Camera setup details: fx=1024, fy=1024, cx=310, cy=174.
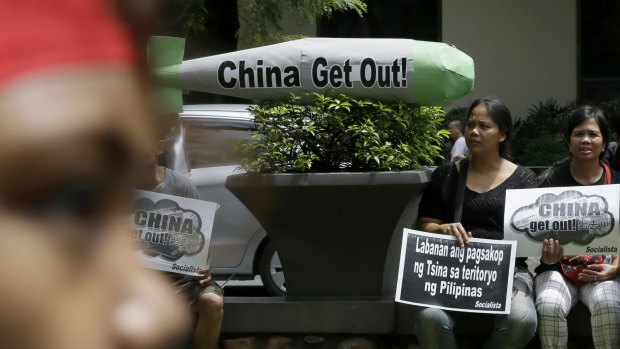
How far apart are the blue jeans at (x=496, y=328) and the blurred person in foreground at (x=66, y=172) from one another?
16.5 feet

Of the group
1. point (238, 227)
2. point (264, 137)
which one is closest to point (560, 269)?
point (264, 137)

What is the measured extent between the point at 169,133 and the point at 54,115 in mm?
201

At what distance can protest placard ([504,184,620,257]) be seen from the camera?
18.4ft

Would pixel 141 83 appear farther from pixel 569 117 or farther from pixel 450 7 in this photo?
pixel 450 7

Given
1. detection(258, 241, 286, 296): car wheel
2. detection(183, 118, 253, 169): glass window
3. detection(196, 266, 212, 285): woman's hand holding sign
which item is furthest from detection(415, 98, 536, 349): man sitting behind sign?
detection(183, 118, 253, 169): glass window

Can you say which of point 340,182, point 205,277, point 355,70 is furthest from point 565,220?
point 205,277

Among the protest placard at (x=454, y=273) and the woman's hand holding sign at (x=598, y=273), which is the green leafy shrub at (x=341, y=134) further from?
the woman's hand holding sign at (x=598, y=273)

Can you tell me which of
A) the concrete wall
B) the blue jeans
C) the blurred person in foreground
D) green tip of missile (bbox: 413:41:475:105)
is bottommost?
the blue jeans

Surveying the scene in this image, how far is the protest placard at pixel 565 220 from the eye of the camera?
5621 mm

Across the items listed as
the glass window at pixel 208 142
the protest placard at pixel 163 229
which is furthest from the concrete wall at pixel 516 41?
the glass window at pixel 208 142

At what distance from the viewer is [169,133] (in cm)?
87

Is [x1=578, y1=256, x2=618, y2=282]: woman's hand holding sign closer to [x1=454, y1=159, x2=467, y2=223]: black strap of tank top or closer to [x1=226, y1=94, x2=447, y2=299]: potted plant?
[x1=454, y1=159, x2=467, y2=223]: black strap of tank top

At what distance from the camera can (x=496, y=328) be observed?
18.7 feet

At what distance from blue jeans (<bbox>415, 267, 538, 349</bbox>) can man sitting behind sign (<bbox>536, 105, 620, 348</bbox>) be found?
0.09 meters
